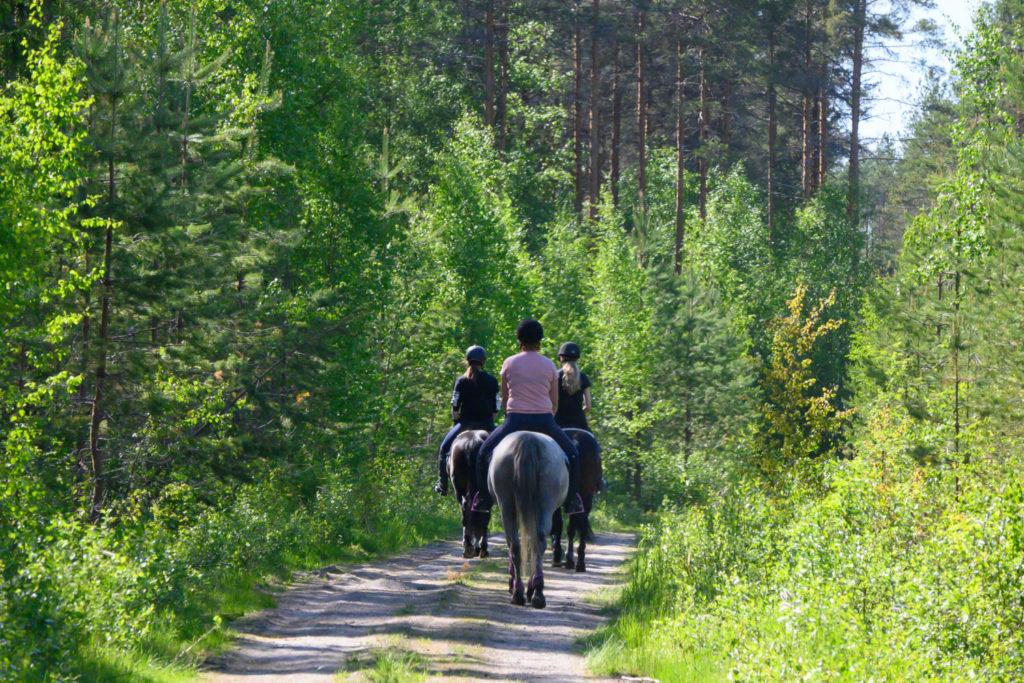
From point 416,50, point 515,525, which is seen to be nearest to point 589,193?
point 416,50

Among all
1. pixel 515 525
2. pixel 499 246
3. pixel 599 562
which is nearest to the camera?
pixel 515 525

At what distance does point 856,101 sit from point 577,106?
1383 centimetres

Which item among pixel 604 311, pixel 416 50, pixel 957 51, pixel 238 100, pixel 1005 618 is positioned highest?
pixel 416 50

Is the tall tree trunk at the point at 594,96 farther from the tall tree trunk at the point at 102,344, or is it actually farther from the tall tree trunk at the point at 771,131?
the tall tree trunk at the point at 102,344

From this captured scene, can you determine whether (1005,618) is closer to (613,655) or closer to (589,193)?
(613,655)

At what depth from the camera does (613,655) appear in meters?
11.5

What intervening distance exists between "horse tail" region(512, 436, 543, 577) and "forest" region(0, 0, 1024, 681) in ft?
3.77

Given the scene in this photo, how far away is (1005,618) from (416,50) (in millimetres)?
46258

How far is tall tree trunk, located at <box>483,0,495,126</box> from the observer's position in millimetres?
50344

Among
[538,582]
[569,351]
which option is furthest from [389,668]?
[569,351]

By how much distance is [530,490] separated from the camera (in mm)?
13156

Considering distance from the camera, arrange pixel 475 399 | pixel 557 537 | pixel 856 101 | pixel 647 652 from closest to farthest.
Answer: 1. pixel 647 652
2. pixel 475 399
3. pixel 557 537
4. pixel 856 101

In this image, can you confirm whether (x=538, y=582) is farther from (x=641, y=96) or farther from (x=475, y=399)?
(x=641, y=96)

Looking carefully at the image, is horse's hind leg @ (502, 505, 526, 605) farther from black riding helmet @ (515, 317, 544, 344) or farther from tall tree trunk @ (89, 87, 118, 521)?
tall tree trunk @ (89, 87, 118, 521)
